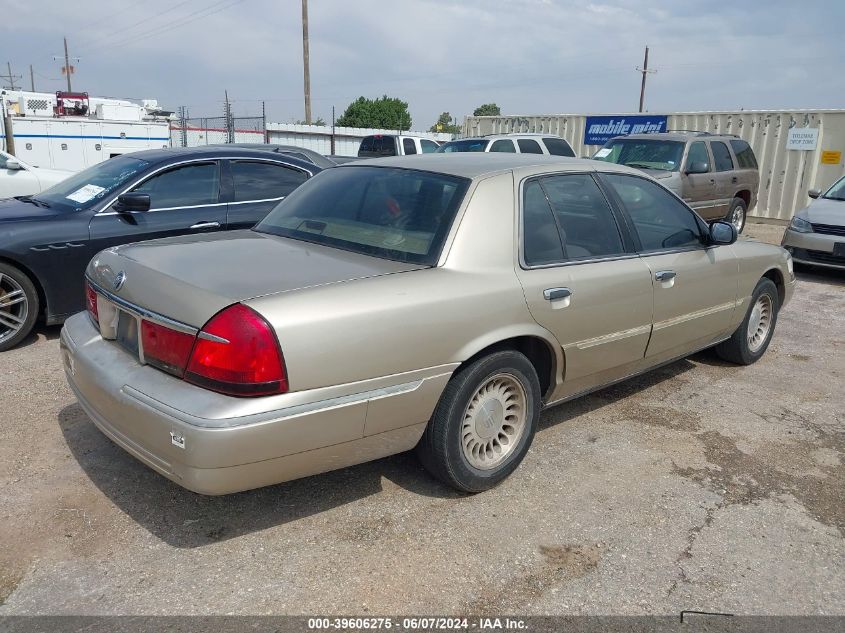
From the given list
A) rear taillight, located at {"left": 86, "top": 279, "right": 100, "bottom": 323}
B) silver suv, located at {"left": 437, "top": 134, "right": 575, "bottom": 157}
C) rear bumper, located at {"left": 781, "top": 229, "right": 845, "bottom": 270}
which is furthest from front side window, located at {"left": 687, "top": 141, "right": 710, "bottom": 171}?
rear taillight, located at {"left": 86, "top": 279, "right": 100, "bottom": 323}

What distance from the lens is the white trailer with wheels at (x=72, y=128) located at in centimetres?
1855

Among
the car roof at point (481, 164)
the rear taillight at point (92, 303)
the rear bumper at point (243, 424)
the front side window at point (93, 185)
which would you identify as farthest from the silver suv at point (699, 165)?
the rear taillight at point (92, 303)

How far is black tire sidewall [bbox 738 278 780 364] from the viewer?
17.4ft

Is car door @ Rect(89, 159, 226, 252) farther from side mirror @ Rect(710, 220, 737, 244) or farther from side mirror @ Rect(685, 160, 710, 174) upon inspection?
side mirror @ Rect(685, 160, 710, 174)

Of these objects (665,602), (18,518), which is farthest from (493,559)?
(18,518)

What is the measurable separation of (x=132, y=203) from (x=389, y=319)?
133 inches

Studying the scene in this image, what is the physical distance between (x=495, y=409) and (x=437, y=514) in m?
0.56

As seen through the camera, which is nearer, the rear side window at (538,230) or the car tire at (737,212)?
the rear side window at (538,230)

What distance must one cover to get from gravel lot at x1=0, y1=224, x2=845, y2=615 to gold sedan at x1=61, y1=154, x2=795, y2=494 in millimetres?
352

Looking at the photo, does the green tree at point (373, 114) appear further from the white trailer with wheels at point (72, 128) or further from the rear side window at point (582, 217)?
the rear side window at point (582, 217)

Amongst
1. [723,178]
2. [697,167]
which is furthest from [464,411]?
[723,178]

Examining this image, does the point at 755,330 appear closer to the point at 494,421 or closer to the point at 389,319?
the point at 494,421

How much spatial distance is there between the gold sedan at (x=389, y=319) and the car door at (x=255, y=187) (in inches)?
82.3

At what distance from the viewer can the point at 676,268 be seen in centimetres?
430
